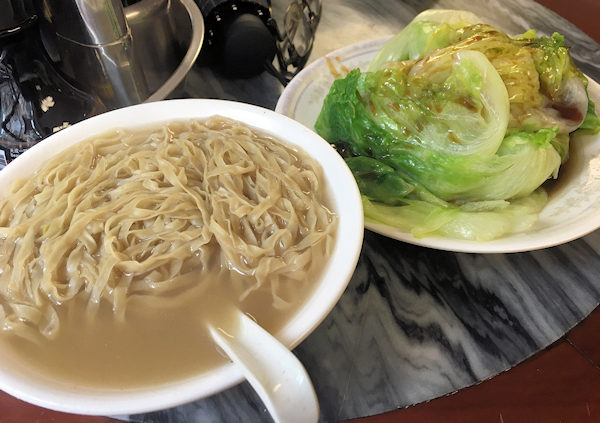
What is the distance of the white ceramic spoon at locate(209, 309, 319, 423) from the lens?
0.73m

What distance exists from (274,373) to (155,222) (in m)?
0.42

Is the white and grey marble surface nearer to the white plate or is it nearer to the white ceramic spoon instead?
the white plate

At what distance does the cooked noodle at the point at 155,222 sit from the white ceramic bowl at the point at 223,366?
37 millimetres

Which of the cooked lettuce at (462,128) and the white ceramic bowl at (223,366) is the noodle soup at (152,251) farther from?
the cooked lettuce at (462,128)

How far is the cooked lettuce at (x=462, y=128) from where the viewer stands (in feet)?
4.11

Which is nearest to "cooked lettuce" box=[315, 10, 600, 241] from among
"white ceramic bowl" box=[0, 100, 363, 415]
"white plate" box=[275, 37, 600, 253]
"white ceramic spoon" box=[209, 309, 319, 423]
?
"white plate" box=[275, 37, 600, 253]

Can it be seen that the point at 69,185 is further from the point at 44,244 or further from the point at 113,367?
the point at 113,367

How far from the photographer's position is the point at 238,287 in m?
0.94

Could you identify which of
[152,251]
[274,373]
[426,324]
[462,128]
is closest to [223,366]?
[274,373]

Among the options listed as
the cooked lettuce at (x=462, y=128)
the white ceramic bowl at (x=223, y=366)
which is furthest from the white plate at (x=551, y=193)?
the white ceramic bowl at (x=223, y=366)

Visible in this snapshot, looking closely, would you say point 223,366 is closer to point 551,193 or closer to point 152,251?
point 152,251

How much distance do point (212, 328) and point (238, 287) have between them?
0.34 feet

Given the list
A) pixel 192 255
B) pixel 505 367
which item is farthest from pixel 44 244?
pixel 505 367

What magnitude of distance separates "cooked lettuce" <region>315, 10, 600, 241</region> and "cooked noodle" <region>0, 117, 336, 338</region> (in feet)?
1.03
